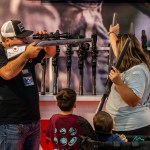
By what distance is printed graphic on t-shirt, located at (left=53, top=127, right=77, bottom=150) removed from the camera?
2969 millimetres

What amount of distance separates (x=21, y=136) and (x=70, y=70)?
1075mm

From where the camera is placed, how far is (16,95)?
9.64ft

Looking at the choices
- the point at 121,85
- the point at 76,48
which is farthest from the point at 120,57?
the point at 76,48

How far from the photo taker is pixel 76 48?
152 inches

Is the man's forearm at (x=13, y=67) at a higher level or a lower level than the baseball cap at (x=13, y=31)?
lower

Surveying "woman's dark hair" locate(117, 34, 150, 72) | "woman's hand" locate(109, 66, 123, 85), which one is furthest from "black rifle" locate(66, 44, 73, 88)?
"woman's hand" locate(109, 66, 123, 85)

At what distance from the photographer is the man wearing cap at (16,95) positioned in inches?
113

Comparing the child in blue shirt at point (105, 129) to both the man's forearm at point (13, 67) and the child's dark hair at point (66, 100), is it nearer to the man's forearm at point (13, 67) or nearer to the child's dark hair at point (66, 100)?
the child's dark hair at point (66, 100)

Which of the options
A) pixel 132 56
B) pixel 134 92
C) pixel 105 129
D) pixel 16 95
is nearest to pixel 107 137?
pixel 105 129

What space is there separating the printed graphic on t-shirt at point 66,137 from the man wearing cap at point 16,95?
19cm

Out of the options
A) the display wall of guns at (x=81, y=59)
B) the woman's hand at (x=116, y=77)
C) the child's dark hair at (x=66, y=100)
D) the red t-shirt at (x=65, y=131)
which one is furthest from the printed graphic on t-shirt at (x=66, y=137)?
the display wall of guns at (x=81, y=59)

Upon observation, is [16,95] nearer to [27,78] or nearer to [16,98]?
[16,98]

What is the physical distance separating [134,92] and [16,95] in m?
0.77

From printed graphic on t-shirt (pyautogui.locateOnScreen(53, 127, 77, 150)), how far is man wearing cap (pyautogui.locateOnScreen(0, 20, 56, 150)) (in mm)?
188
